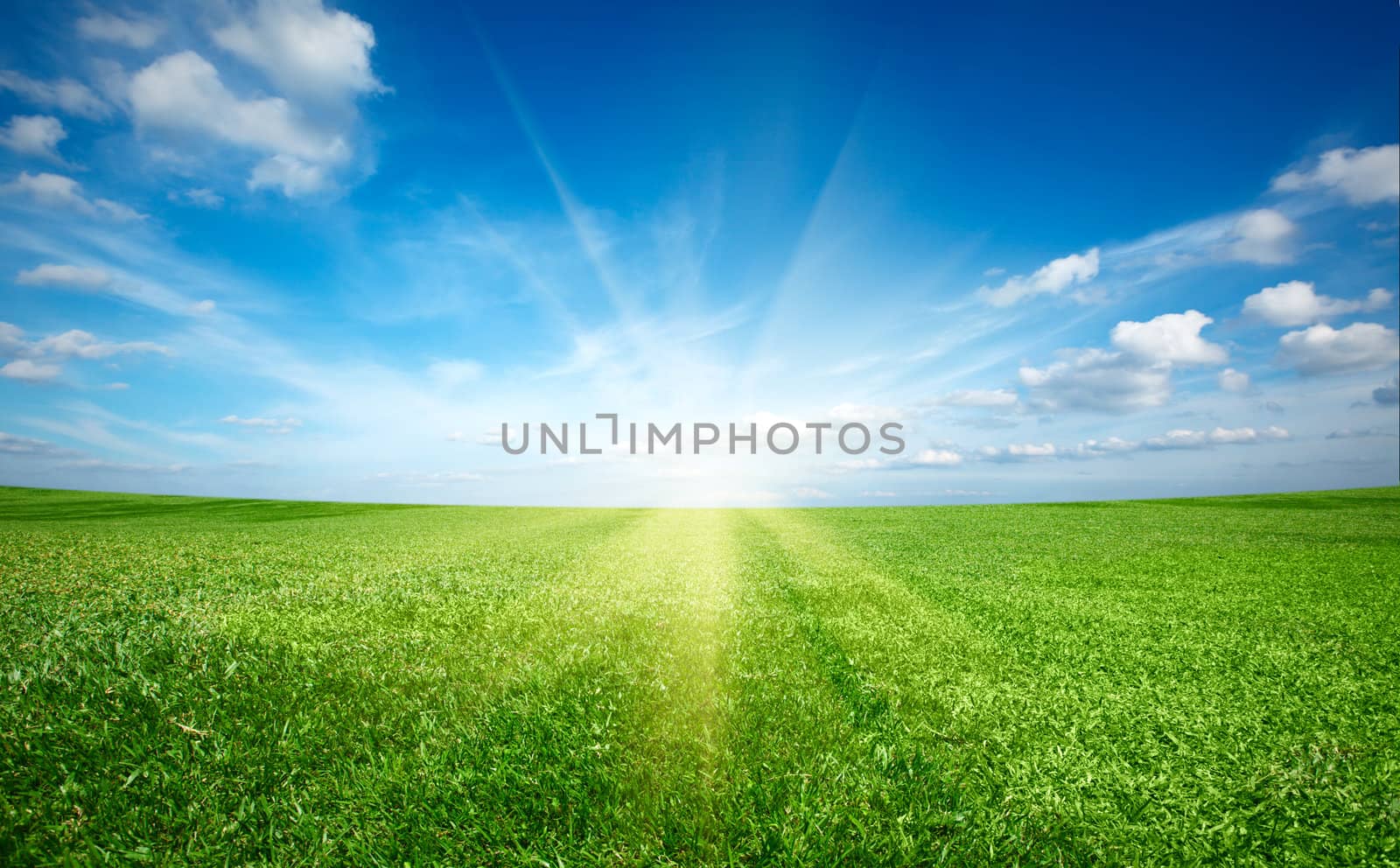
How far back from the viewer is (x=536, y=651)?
4.76 m

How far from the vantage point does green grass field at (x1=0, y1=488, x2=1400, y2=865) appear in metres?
2.56

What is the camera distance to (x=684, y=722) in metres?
3.53

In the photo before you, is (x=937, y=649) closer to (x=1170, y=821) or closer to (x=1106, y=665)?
(x=1106, y=665)

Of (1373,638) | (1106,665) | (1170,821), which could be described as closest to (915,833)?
(1170,821)

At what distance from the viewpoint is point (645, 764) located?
3.03m

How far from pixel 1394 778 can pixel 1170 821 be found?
159cm

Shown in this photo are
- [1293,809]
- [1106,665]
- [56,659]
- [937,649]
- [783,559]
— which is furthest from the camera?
[783,559]

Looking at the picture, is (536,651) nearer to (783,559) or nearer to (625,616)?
(625,616)

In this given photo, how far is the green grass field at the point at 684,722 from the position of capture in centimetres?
256

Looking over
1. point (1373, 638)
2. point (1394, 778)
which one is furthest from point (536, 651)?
point (1373, 638)

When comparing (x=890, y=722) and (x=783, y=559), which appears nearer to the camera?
(x=890, y=722)

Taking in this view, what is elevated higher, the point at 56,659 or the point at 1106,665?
the point at 56,659

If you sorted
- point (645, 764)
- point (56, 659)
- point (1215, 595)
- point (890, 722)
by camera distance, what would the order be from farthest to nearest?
point (1215, 595)
point (56, 659)
point (890, 722)
point (645, 764)

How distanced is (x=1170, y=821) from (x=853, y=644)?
263 centimetres
